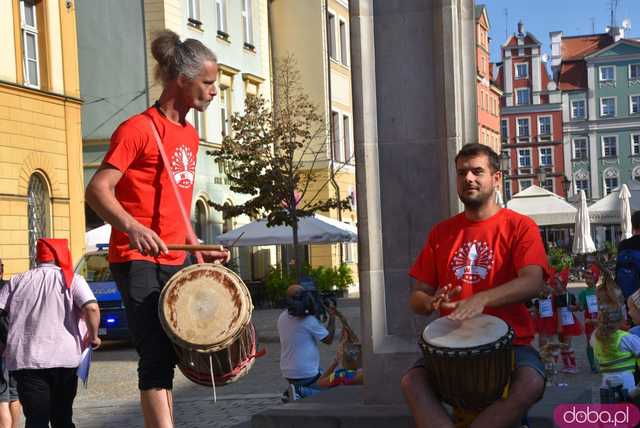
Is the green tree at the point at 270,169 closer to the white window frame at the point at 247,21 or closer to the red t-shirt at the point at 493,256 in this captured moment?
the white window frame at the point at 247,21

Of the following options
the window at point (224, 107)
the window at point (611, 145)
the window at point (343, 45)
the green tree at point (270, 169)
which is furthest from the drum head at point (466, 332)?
the window at point (611, 145)

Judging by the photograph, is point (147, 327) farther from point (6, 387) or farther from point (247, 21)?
point (247, 21)

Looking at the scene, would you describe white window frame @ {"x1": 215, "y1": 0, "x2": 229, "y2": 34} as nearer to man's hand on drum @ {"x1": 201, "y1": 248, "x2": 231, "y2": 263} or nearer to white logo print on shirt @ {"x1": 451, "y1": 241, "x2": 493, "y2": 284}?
white logo print on shirt @ {"x1": 451, "y1": 241, "x2": 493, "y2": 284}

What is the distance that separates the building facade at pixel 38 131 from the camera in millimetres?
26078

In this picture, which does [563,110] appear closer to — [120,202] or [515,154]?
[515,154]

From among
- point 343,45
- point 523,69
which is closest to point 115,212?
point 343,45

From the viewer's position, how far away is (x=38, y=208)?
91.9 feet

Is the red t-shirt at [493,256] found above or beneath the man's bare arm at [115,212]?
beneath

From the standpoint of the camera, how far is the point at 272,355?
19547 millimetres

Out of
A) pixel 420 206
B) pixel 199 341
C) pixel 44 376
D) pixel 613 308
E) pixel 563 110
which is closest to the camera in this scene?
pixel 199 341

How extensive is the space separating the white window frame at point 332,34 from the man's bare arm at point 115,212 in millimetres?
42192

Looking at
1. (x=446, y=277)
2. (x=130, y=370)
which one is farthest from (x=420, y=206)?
(x=130, y=370)

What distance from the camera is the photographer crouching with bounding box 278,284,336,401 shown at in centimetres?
1040

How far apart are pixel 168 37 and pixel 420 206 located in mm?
2747
